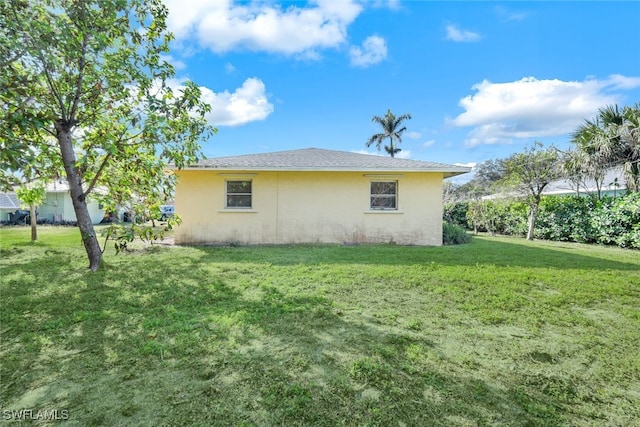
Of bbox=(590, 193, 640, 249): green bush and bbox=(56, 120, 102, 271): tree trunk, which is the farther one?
bbox=(590, 193, 640, 249): green bush

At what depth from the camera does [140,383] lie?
266cm

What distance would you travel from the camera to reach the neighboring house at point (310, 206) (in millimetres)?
10906

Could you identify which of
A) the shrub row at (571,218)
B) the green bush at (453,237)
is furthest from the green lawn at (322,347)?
the shrub row at (571,218)

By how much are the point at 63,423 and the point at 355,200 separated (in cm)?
958

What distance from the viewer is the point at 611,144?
12.2 metres

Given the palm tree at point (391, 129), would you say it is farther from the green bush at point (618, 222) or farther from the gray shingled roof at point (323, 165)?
the gray shingled roof at point (323, 165)

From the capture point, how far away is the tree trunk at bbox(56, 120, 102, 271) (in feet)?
20.3

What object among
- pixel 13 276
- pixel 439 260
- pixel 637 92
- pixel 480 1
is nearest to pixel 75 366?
pixel 13 276

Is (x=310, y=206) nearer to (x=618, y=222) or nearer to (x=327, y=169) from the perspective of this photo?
(x=327, y=169)

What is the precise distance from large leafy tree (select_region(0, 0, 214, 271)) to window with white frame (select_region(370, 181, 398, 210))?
6.27m

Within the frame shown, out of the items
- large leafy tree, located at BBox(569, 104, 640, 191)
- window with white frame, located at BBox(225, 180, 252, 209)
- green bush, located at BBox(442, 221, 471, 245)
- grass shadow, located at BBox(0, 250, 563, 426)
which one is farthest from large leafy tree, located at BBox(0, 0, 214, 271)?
large leafy tree, located at BBox(569, 104, 640, 191)

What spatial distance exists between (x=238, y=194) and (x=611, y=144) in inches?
579

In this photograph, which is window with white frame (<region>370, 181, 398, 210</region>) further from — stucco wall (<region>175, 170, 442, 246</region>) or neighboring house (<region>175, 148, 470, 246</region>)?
stucco wall (<region>175, 170, 442, 246</region>)

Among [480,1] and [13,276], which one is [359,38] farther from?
[13,276]
